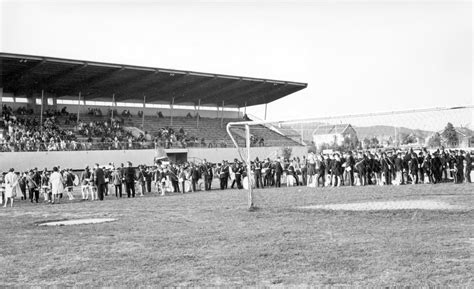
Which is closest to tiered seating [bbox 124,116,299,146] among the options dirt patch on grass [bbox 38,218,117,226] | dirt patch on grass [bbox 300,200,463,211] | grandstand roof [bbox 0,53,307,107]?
grandstand roof [bbox 0,53,307,107]

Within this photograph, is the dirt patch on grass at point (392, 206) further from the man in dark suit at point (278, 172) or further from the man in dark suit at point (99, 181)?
the man in dark suit at point (278, 172)

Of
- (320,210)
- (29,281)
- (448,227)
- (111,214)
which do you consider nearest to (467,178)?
(320,210)

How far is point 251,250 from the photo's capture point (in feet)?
27.7

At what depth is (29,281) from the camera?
6.78 metres

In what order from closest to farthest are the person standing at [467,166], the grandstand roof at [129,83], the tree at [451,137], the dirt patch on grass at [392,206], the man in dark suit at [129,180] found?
1. the dirt patch on grass at [392,206]
2. the tree at [451,137]
3. the person standing at [467,166]
4. the man in dark suit at [129,180]
5. the grandstand roof at [129,83]

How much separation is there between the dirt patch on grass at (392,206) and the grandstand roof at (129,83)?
2818 cm

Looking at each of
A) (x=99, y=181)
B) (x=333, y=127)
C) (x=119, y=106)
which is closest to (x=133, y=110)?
(x=119, y=106)

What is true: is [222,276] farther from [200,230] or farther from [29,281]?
[200,230]

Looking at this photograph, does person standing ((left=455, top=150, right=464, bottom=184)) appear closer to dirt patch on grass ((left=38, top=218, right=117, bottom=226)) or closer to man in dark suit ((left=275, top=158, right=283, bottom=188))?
man in dark suit ((left=275, top=158, right=283, bottom=188))

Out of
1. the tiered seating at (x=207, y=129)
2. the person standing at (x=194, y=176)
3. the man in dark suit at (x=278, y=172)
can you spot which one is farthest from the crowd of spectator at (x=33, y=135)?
the man in dark suit at (x=278, y=172)

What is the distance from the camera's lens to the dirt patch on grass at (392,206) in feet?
45.7

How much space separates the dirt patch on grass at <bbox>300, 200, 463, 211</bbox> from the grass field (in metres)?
0.76

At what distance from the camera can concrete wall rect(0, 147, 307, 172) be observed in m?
35.4

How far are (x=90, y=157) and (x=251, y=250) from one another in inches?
1317
